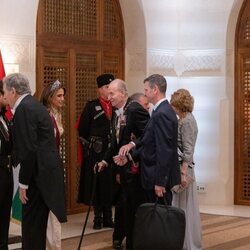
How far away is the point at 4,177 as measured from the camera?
546 centimetres

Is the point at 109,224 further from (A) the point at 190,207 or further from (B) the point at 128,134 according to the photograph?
(B) the point at 128,134

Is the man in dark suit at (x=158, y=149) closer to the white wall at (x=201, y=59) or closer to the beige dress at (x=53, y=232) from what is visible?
the beige dress at (x=53, y=232)

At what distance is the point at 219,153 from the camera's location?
373 inches

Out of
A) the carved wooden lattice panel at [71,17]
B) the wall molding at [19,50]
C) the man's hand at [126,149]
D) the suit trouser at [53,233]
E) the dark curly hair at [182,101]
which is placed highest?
the carved wooden lattice panel at [71,17]

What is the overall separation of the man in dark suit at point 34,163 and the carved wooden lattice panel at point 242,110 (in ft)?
16.4

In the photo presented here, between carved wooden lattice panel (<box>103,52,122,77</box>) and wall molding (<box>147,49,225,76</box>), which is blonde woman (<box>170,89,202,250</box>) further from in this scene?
wall molding (<box>147,49,225,76</box>)

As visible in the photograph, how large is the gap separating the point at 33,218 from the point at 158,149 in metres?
1.18

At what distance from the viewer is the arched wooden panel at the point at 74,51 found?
27.3ft

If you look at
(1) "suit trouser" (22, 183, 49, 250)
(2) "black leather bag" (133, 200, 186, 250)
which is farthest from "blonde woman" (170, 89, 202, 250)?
(1) "suit trouser" (22, 183, 49, 250)

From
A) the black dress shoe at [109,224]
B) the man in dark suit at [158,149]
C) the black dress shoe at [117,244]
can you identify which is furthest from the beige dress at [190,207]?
the black dress shoe at [109,224]

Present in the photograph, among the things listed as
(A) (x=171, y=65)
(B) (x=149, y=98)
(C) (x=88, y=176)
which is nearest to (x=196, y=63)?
(A) (x=171, y=65)

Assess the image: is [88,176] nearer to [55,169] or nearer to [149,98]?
[149,98]

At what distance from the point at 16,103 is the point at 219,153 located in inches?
198

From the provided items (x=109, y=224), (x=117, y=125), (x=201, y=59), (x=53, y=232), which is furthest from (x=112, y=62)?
(x=53, y=232)
